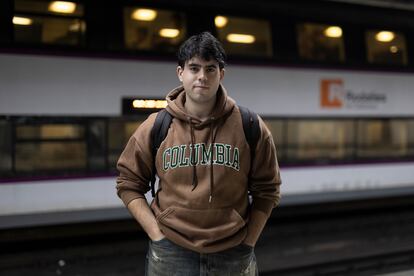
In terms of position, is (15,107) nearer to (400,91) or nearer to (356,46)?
(356,46)

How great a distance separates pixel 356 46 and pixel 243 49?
255 centimetres

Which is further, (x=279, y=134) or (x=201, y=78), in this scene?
(x=279, y=134)

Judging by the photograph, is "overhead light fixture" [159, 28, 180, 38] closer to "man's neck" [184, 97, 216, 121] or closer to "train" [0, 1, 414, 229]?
"train" [0, 1, 414, 229]

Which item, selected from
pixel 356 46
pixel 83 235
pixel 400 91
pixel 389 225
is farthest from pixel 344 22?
pixel 83 235

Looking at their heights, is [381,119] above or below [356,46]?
below

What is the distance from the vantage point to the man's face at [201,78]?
6.33 ft

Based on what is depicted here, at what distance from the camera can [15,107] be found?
7.48m

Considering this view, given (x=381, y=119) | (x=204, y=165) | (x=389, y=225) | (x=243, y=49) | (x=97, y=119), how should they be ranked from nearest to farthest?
1. (x=204, y=165)
2. (x=97, y=119)
3. (x=243, y=49)
4. (x=389, y=225)
5. (x=381, y=119)

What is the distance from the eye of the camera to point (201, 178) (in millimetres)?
1907

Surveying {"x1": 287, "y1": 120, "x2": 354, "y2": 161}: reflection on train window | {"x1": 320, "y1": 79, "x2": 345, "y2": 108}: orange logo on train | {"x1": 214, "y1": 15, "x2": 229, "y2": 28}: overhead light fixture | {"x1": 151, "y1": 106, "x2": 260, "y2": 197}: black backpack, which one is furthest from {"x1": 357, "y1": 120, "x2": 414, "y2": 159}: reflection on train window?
{"x1": 151, "y1": 106, "x2": 260, "y2": 197}: black backpack

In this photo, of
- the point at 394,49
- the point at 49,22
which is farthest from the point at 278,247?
the point at 394,49

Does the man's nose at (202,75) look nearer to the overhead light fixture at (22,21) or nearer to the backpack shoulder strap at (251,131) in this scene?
the backpack shoulder strap at (251,131)

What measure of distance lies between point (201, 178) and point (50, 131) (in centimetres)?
615

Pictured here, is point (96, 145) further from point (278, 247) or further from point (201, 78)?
point (201, 78)
